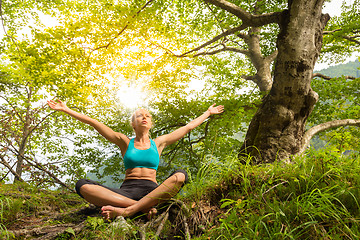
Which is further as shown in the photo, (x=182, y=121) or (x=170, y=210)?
(x=182, y=121)

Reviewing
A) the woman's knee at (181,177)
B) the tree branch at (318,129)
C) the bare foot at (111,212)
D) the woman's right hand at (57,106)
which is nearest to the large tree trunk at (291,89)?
the tree branch at (318,129)

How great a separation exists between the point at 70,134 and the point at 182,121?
6.31 metres

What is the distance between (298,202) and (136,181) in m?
1.90

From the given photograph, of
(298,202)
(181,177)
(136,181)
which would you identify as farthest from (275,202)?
(136,181)

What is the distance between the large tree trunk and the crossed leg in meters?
1.97

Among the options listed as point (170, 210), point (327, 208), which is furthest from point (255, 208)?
point (170, 210)

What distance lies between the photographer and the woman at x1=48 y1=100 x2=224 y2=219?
2309 millimetres

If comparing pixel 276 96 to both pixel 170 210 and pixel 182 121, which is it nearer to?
pixel 170 210

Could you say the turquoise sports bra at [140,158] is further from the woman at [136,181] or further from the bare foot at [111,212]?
the bare foot at [111,212]

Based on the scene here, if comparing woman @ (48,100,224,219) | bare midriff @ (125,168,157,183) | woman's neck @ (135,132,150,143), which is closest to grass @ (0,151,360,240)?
woman @ (48,100,224,219)

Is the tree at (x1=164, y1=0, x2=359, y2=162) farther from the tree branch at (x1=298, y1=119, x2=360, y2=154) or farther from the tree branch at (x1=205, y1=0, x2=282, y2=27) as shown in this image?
the tree branch at (x1=205, y1=0, x2=282, y2=27)

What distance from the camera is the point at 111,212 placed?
7.25 ft

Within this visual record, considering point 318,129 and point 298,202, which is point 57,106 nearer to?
point 298,202

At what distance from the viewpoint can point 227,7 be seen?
4762 mm
